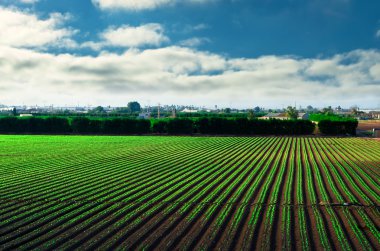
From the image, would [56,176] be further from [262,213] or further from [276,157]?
[276,157]

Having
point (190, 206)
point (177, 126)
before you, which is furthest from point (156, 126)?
point (190, 206)

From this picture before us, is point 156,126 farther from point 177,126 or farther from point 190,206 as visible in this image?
point 190,206

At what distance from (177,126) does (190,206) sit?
41249 mm

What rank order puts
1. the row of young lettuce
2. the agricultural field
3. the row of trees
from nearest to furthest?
the agricultural field → the row of young lettuce → the row of trees

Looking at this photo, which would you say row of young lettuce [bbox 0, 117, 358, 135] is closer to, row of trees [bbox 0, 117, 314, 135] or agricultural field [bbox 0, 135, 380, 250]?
row of trees [bbox 0, 117, 314, 135]

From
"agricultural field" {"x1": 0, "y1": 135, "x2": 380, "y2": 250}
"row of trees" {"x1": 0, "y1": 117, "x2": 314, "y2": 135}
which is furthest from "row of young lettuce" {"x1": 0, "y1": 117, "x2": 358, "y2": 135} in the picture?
"agricultural field" {"x1": 0, "y1": 135, "x2": 380, "y2": 250}

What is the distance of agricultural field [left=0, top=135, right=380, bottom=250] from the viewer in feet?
28.2

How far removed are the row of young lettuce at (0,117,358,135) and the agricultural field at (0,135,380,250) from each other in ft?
101

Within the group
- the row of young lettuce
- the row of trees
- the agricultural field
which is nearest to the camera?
the agricultural field

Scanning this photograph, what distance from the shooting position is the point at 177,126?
5259cm

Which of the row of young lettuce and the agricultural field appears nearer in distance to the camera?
the agricultural field

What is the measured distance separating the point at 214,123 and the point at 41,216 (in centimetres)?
4261

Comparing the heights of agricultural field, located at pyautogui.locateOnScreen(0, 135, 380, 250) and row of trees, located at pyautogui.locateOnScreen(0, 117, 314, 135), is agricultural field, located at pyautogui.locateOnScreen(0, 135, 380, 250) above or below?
below

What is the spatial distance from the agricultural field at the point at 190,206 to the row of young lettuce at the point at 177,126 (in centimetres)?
3090
